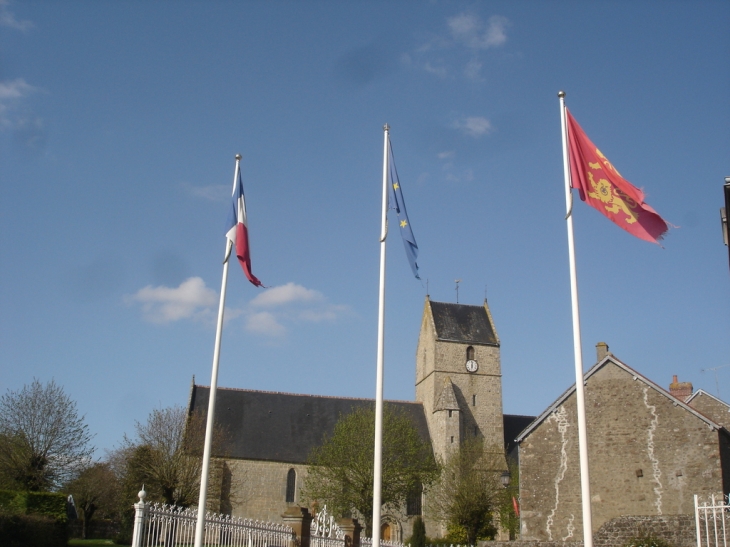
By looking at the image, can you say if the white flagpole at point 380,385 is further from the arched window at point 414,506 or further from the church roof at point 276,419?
the arched window at point 414,506

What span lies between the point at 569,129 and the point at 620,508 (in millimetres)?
15827

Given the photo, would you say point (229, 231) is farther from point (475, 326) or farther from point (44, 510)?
point (475, 326)

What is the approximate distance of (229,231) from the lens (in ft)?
49.8

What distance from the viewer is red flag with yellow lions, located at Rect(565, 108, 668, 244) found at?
12023 mm

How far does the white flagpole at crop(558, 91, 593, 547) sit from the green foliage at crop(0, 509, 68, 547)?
54.4 ft

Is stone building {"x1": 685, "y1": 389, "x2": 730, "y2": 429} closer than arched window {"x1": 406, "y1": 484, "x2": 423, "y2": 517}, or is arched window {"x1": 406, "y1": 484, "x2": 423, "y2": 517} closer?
stone building {"x1": 685, "y1": 389, "x2": 730, "y2": 429}

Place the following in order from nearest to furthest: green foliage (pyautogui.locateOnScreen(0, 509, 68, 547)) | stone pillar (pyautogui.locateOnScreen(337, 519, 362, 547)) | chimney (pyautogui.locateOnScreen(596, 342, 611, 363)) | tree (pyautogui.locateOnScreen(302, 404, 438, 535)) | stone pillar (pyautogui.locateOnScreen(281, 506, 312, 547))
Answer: stone pillar (pyautogui.locateOnScreen(281, 506, 312, 547))
green foliage (pyautogui.locateOnScreen(0, 509, 68, 547))
stone pillar (pyautogui.locateOnScreen(337, 519, 362, 547))
chimney (pyautogui.locateOnScreen(596, 342, 611, 363))
tree (pyautogui.locateOnScreen(302, 404, 438, 535))

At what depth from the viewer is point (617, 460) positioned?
2384 cm

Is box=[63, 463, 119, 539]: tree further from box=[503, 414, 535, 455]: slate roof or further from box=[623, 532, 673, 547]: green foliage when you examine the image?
box=[623, 532, 673, 547]: green foliage

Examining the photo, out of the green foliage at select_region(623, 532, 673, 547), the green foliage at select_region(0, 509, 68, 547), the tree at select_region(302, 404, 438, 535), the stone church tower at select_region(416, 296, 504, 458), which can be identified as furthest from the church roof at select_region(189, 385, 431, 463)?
the green foliage at select_region(623, 532, 673, 547)

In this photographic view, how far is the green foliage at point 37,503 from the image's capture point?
2467 centimetres

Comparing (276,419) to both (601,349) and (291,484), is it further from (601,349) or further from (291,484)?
(601,349)

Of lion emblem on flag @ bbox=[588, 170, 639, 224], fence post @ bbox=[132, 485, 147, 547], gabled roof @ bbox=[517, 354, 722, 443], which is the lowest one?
fence post @ bbox=[132, 485, 147, 547]

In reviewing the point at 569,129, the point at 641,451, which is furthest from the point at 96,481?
the point at 569,129
